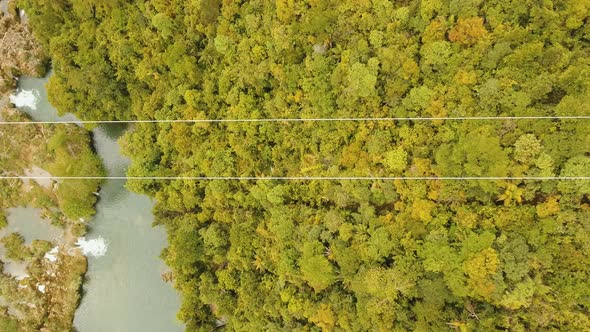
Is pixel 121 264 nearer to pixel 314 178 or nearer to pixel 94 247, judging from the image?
pixel 94 247

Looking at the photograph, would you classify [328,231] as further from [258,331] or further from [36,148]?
[36,148]

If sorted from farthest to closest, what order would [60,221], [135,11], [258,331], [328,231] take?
[60,221] → [135,11] → [258,331] → [328,231]

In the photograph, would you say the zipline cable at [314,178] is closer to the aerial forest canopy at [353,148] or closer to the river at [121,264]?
the aerial forest canopy at [353,148]

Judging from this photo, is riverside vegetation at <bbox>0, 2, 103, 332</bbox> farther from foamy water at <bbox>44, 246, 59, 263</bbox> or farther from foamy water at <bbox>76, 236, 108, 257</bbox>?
foamy water at <bbox>76, 236, 108, 257</bbox>

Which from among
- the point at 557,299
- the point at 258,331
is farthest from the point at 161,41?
the point at 557,299

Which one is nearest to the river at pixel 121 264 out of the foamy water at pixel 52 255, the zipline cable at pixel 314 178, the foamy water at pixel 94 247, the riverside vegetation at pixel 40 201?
the foamy water at pixel 94 247

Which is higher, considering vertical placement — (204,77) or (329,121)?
(204,77)

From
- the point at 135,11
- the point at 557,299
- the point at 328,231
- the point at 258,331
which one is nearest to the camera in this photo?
the point at 557,299
